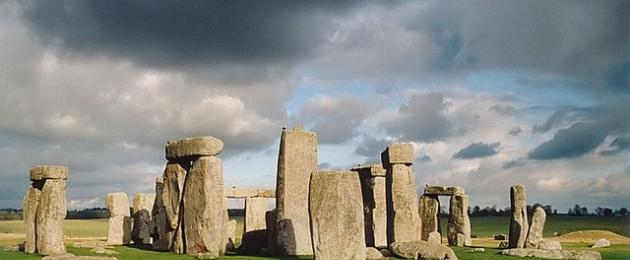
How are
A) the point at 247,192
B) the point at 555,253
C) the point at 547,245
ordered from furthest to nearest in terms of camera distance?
the point at 247,192 → the point at 547,245 → the point at 555,253

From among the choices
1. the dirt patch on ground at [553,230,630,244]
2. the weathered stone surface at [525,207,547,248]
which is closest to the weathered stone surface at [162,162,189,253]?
the weathered stone surface at [525,207,547,248]

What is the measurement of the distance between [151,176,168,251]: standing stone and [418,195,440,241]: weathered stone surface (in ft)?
34.5

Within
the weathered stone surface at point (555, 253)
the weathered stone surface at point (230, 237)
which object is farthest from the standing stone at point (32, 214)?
the weathered stone surface at point (555, 253)

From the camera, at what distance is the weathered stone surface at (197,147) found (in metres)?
22.4

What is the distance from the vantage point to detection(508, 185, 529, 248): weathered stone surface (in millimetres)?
25406

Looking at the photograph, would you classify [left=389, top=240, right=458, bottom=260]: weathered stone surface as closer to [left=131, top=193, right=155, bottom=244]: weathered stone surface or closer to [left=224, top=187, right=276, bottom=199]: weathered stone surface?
[left=131, top=193, right=155, bottom=244]: weathered stone surface

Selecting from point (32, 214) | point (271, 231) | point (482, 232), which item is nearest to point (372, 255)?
point (271, 231)

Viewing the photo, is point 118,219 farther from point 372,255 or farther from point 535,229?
point 535,229

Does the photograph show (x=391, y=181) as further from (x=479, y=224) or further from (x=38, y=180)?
(x=479, y=224)

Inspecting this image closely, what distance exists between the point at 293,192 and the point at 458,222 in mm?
11240

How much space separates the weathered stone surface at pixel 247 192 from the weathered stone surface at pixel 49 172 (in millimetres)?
11902

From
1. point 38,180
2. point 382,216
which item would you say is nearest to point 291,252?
point 382,216

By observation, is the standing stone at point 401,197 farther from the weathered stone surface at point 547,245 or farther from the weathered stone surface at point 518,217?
the weathered stone surface at point 547,245

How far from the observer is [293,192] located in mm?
23047
